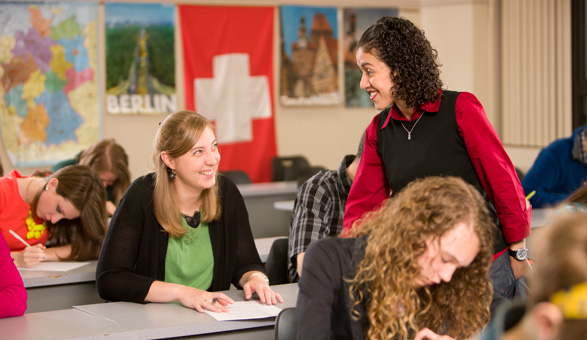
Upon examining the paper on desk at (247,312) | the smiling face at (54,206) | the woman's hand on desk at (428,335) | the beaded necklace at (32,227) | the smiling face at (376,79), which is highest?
the smiling face at (376,79)

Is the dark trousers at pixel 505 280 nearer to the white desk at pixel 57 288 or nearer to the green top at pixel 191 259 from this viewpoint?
the green top at pixel 191 259

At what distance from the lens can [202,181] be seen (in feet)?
7.89

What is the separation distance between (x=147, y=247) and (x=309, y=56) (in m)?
5.09

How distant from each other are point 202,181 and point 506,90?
18.0 feet

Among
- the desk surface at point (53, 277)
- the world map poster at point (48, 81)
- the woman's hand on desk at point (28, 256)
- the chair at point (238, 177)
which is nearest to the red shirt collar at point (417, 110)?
the desk surface at point (53, 277)

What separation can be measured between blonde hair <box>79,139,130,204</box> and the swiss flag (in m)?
2.59

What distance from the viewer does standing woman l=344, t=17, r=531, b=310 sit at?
209 cm

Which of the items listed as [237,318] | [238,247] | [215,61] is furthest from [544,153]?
[215,61]

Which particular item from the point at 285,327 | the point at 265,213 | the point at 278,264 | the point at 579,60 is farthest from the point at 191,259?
the point at 579,60

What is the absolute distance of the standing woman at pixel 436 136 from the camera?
2094 mm

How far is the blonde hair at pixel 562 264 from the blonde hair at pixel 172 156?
1628 millimetres

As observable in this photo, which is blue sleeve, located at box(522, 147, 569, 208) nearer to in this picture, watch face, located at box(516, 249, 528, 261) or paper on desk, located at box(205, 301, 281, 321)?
watch face, located at box(516, 249, 528, 261)

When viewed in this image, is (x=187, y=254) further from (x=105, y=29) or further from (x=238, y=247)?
(x=105, y=29)

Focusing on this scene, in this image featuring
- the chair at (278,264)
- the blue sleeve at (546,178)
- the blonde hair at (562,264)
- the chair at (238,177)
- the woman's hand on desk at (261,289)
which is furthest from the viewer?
the chair at (238,177)
